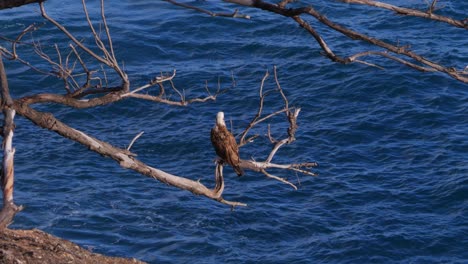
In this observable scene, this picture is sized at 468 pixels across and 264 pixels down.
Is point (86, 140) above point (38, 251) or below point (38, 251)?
above

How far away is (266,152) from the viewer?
60.3 ft

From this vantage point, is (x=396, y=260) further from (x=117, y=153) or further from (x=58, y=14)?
(x=58, y=14)

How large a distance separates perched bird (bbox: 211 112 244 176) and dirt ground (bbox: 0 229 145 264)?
8.54 feet

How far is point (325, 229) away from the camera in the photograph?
1567cm

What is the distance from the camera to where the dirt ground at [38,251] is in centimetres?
1001

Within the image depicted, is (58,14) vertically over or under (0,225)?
under

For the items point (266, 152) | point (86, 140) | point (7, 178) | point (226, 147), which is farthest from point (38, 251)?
point (266, 152)

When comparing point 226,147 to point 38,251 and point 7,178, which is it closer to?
point 38,251

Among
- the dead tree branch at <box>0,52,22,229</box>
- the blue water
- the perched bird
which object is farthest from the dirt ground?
the dead tree branch at <box>0,52,22,229</box>

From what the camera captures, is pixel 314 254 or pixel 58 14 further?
pixel 58 14

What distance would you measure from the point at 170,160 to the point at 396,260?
5.92 metres

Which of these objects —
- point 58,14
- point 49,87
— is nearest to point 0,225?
point 49,87

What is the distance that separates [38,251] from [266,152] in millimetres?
8640

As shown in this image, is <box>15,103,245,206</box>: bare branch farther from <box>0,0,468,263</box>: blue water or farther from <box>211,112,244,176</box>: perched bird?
<box>0,0,468,263</box>: blue water
